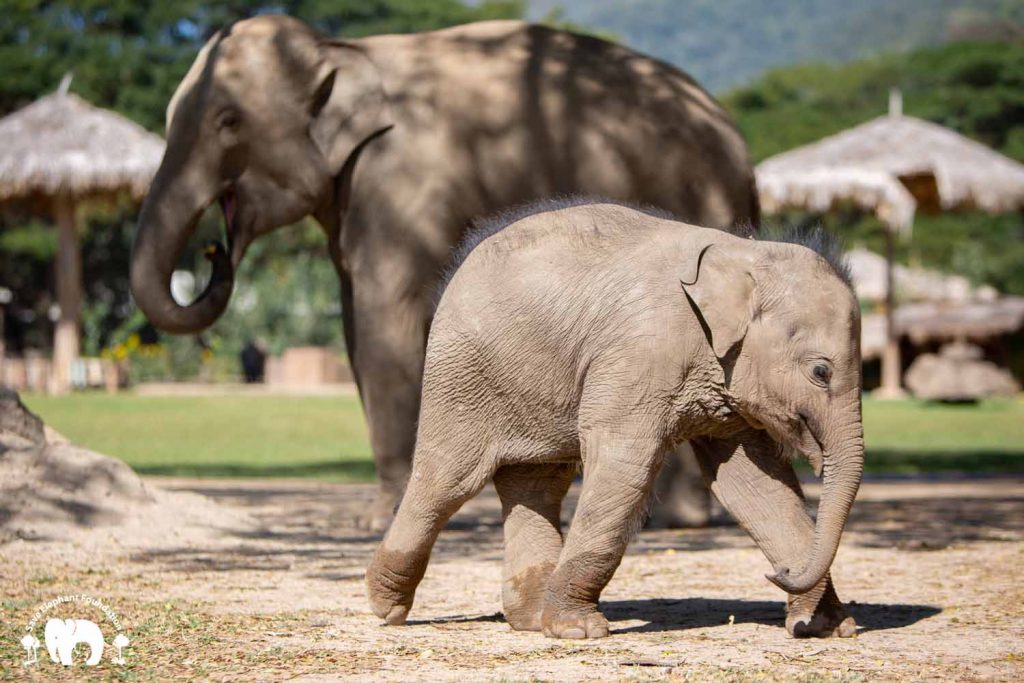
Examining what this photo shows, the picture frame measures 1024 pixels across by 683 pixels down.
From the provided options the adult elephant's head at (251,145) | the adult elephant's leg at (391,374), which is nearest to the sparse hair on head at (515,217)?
the adult elephant's leg at (391,374)

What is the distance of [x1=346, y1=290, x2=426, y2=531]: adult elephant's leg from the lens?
866 cm

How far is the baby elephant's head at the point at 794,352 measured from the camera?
5.36 m

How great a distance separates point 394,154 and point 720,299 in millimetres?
4008

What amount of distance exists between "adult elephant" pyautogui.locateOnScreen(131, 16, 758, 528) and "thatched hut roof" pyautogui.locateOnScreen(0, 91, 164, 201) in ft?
53.0

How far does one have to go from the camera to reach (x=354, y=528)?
9.38m

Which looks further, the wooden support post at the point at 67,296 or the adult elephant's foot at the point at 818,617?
Result: the wooden support post at the point at 67,296

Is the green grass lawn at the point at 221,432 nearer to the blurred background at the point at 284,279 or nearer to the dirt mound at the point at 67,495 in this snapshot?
the blurred background at the point at 284,279

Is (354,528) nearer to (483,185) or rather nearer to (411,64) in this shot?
(483,185)

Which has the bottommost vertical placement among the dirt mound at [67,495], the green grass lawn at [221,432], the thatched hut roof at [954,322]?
the thatched hut roof at [954,322]

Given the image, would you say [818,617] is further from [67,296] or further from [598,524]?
[67,296]

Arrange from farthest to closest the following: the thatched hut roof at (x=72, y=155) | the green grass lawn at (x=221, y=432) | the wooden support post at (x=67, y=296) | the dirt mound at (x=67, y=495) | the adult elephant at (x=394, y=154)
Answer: the wooden support post at (x=67, y=296)
the thatched hut roof at (x=72, y=155)
the green grass lawn at (x=221, y=432)
the adult elephant at (x=394, y=154)
the dirt mound at (x=67, y=495)

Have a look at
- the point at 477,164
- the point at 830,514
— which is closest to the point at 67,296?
the point at 477,164

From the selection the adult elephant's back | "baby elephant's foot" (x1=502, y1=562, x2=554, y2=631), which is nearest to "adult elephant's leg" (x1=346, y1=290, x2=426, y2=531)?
the adult elephant's back

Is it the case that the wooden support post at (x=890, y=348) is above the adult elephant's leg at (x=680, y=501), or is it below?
below
